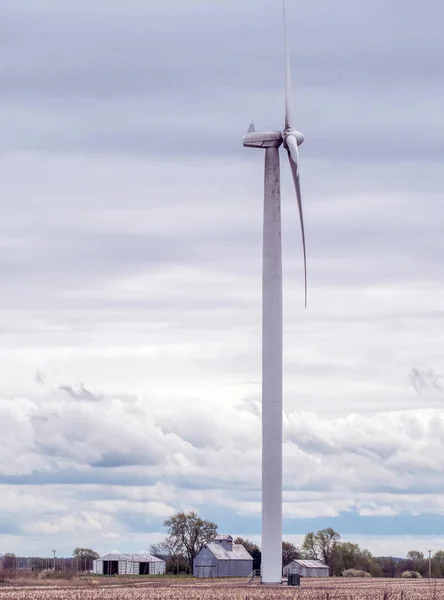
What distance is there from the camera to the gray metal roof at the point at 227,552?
512ft

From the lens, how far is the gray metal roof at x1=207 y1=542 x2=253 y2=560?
156 metres

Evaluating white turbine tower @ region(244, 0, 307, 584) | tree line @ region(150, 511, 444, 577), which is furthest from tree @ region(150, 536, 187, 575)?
white turbine tower @ region(244, 0, 307, 584)

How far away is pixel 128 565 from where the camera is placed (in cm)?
17012

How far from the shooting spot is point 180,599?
6469 centimetres

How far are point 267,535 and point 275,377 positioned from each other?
999cm

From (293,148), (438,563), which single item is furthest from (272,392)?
(438,563)

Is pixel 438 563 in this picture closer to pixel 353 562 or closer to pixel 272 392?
pixel 353 562

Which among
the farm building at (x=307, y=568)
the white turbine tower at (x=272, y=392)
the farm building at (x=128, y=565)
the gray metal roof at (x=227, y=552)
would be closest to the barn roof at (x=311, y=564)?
the farm building at (x=307, y=568)

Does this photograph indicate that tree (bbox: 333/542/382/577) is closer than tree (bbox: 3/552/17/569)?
No

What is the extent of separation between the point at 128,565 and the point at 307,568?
2825 centimetres

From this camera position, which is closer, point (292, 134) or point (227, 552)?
point (292, 134)

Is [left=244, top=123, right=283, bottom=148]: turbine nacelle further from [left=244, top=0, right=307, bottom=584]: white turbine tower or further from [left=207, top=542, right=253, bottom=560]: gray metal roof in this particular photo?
[left=207, top=542, right=253, bottom=560]: gray metal roof

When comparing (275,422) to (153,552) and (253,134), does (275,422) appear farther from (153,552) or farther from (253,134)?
(153,552)

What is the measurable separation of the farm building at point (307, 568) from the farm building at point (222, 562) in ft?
28.5
